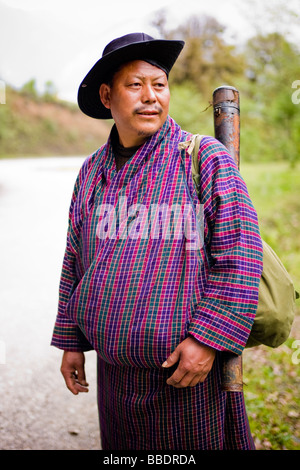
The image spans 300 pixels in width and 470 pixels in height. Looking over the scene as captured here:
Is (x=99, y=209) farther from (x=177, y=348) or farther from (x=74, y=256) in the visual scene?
(x=177, y=348)

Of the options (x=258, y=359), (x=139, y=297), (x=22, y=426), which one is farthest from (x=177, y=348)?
(x=258, y=359)

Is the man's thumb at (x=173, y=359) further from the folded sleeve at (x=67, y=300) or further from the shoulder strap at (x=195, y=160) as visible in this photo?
the folded sleeve at (x=67, y=300)

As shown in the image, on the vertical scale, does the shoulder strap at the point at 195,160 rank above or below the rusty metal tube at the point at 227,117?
below

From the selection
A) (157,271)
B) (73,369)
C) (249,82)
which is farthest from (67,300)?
(249,82)

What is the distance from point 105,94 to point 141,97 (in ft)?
0.85

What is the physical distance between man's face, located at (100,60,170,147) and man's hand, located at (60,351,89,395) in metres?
1.12

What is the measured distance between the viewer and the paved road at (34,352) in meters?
2.95

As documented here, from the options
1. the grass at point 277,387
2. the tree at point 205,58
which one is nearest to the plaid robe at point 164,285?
the grass at point 277,387

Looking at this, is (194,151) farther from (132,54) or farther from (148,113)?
(132,54)

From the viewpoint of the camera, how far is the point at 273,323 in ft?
5.14

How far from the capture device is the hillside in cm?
2819

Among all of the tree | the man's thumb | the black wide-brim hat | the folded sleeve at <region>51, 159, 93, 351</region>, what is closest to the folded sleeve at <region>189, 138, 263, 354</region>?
the man's thumb

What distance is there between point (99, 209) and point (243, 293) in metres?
0.72

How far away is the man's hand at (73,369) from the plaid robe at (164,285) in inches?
8.4
